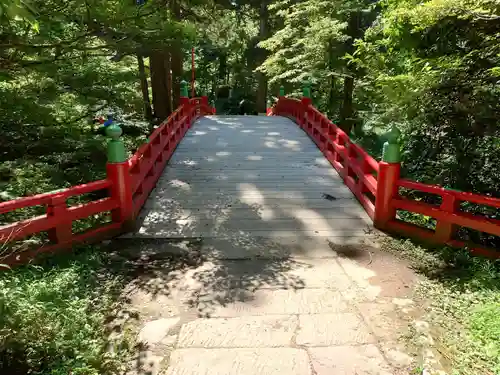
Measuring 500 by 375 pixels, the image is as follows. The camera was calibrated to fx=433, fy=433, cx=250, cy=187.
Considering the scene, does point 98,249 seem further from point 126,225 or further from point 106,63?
point 106,63

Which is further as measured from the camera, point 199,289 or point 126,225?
point 126,225

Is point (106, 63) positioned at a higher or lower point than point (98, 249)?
higher

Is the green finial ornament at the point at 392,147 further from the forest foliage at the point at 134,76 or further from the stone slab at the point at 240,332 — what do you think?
the stone slab at the point at 240,332

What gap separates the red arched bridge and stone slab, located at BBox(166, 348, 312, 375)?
6.90 ft

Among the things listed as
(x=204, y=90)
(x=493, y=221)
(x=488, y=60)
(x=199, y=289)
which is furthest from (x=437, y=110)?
(x=204, y=90)

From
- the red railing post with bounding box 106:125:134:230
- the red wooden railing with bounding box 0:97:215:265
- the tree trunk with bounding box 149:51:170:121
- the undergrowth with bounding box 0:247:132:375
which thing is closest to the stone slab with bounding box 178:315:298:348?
the undergrowth with bounding box 0:247:132:375

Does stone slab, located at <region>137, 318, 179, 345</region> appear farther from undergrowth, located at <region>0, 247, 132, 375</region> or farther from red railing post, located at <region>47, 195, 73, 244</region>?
red railing post, located at <region>47, 195, 73, 244</region>

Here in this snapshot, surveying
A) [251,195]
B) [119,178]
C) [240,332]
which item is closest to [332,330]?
[240,332]

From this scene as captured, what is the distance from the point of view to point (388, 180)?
5734mm

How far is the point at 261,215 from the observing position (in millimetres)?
6363

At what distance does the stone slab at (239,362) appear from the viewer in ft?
10.1

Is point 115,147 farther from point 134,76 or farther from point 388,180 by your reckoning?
point 134,76

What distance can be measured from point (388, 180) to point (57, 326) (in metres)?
4.27

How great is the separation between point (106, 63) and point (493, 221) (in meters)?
7.94
